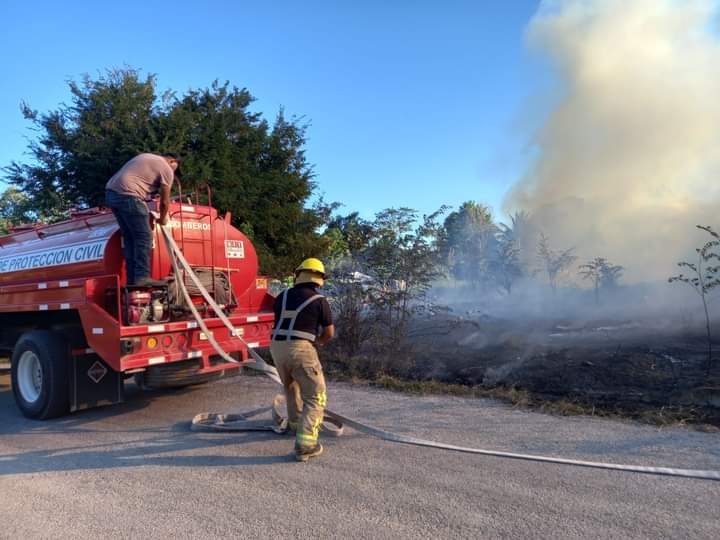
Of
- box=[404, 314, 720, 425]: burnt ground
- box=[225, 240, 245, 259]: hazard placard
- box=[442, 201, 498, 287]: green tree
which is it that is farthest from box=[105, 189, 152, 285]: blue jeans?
box=[442, 201, 498, 287]: green tree

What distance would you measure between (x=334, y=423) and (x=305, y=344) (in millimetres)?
1032

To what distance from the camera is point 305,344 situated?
4.74 metres

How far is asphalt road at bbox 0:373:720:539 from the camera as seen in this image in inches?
132

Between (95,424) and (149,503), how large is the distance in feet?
8.81

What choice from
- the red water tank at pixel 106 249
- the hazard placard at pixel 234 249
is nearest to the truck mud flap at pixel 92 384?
the red water tank at pixel 106 249

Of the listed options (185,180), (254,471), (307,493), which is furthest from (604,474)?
(185,180)

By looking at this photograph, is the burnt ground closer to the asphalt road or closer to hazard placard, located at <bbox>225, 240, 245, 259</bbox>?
the asphalt road

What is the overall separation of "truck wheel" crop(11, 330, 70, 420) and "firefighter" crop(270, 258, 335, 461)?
9.43ft

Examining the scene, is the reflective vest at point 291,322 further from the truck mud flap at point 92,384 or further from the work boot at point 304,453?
the truck mud flap at point 92,384

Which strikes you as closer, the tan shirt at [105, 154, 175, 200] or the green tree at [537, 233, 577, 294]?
the tan shirt at [105, 154, 175, 200]

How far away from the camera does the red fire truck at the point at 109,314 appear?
565 cm

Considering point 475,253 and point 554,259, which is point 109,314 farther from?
point 475,253

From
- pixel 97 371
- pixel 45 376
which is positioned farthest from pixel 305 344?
pixel 45 376

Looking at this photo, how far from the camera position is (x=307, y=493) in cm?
386
